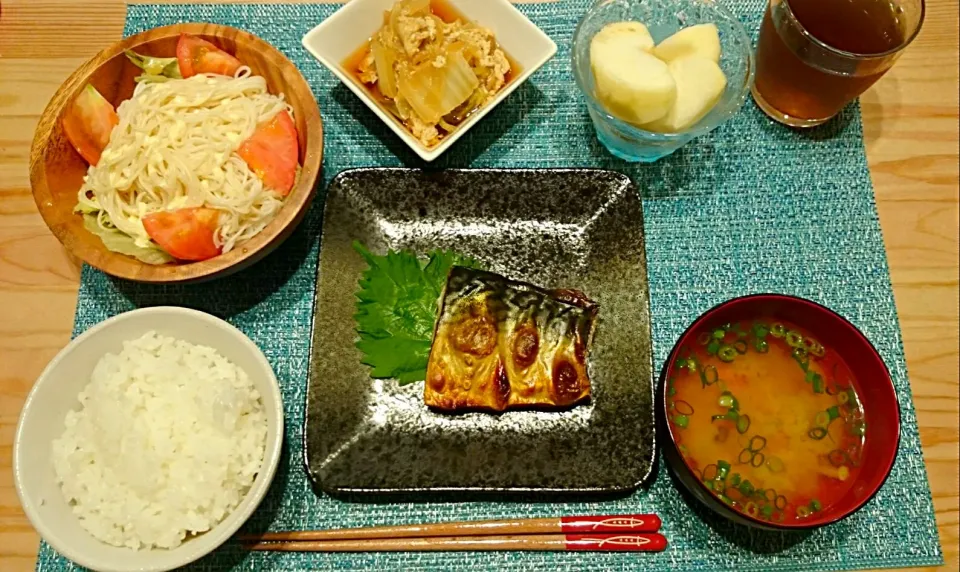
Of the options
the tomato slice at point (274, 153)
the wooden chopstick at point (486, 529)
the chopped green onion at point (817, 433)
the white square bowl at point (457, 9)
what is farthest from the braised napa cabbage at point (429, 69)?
the chopped green onion at point (817, 433)

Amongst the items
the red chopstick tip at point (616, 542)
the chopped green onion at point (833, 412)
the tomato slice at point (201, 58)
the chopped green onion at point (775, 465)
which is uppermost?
the tomato slice at point (201, 58)

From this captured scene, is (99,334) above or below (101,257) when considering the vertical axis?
below

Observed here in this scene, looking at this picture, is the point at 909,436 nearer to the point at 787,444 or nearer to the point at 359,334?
the point at 787,444

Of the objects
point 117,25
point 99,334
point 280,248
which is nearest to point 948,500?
point 280,248

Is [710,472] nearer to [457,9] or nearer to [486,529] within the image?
[486,529]

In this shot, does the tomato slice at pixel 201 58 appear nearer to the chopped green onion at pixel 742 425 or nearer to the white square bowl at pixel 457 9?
the white square bowl at pixel 457 9

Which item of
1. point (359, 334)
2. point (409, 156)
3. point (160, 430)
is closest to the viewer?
point (160, 430)

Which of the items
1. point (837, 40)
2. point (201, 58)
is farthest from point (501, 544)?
point (837, 40)
